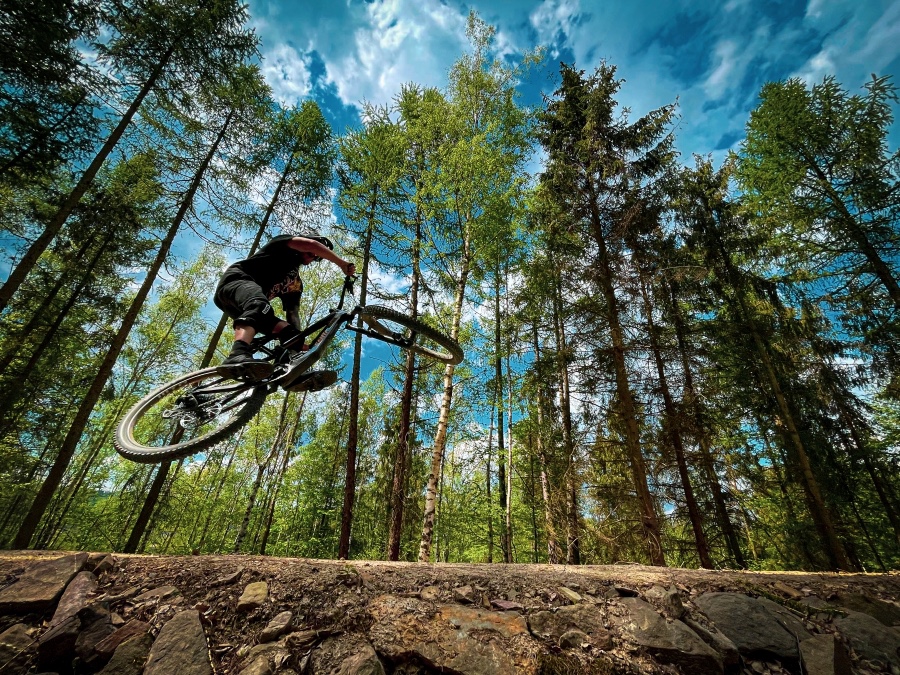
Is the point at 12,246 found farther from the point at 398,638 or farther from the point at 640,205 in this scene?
the point at 640,205

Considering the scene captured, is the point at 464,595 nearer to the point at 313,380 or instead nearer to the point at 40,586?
the point at 313,380

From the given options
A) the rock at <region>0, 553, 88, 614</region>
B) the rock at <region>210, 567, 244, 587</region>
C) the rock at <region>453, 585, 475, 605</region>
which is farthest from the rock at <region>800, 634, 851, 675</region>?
the rock at <region>0, 553, 88, 614</region>

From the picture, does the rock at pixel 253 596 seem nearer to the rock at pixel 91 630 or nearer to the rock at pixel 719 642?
the rock at pixel 91 630

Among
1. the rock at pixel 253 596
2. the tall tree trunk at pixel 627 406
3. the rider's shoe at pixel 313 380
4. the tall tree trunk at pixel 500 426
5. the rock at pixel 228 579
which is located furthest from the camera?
the tall tree trunk at pixel 500 426

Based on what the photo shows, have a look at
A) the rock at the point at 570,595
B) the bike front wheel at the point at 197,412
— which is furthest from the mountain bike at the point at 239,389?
the rock at the point at 570,595

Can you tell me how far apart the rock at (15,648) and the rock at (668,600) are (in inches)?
188

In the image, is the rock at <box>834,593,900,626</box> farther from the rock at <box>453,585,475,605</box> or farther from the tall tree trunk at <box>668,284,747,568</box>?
the tall tree trunk at <box>668,284,747,568</box>

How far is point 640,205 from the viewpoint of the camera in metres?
8.00

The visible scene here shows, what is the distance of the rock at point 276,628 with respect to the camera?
8.20ft

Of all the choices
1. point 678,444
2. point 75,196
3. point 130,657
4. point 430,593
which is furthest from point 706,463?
point 75,196

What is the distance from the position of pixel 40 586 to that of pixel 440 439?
17.7ft

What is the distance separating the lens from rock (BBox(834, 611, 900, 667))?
2.73m

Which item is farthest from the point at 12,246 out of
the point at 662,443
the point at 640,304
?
the point at 662,443

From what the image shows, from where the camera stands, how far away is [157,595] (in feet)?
9.50
